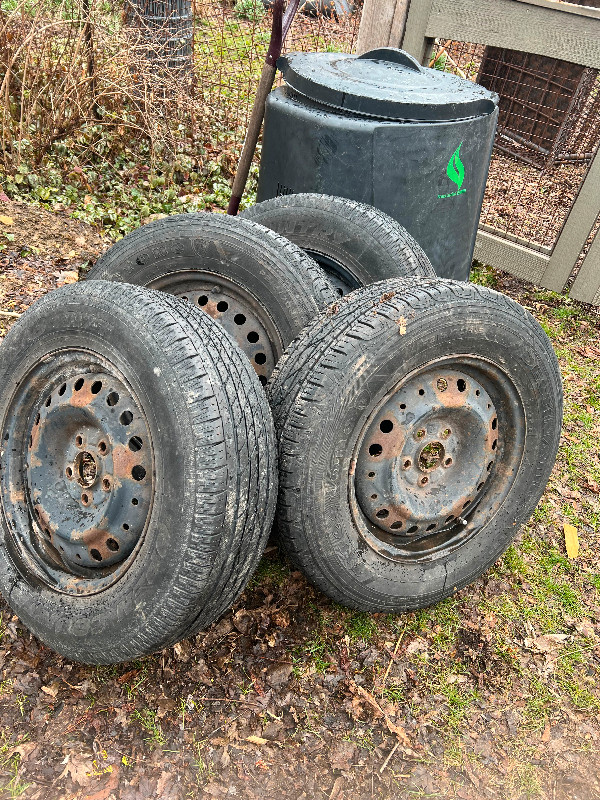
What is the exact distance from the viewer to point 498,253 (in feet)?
19.0

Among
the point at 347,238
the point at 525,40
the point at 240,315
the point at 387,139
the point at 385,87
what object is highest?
the point at 525,40

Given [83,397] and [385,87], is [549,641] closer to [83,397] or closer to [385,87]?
[83,397]

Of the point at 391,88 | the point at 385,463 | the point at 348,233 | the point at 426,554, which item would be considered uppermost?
the point at 391,88

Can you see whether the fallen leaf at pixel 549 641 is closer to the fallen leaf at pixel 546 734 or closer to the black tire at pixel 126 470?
the fallen leaf at pixel 546 734

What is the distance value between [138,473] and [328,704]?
1.15 meters

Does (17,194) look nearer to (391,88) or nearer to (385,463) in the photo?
(391,88)

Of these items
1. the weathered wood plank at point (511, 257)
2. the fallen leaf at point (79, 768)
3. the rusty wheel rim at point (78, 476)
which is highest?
the rusty wheel rim at point (78, 476)

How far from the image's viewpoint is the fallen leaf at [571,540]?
3432 millimetres

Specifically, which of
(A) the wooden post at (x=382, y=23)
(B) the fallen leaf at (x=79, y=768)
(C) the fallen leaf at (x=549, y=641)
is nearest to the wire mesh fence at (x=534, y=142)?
(A) the wooden post at (x=382, y=23)

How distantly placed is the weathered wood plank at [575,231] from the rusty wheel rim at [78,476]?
4.23 meters

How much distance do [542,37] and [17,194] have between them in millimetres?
4219

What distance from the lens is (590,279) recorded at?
5.45 meters

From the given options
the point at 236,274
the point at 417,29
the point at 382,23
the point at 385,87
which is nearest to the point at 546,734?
the point at 236,274

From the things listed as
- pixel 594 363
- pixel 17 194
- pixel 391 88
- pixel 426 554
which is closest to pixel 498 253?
pixel 594 363
